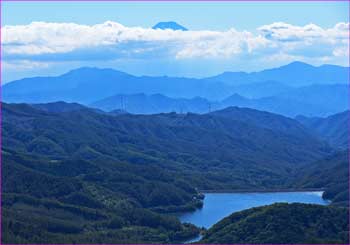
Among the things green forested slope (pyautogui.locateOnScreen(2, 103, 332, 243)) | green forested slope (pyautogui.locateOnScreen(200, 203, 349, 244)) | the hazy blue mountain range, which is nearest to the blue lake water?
green forested slope (pyautogui.locateOnScreen(2, 103, 332, 243))

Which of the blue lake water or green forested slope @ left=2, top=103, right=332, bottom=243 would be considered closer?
green forested slope @ left=2, top=103, right=332, bottom=243

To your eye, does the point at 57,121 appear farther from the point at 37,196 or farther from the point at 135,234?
the point at 135,234

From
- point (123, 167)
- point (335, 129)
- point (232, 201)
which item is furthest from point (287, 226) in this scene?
point (335, 129)

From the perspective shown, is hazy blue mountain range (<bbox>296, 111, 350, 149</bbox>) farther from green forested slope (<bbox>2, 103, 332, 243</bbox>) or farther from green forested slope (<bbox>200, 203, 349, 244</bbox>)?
green forested slope (<bbox>200, 203, 349, 244</bbox>)

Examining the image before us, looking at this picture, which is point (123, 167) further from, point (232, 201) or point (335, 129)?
point (335, 129)

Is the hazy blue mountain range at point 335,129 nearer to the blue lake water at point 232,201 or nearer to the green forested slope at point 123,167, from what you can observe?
the green forested slope at point 123,167

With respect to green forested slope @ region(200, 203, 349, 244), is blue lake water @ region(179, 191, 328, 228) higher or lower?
higher

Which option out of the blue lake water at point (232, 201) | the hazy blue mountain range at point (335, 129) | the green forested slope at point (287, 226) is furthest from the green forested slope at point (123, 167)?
the green forested slope at point (287, 226)
